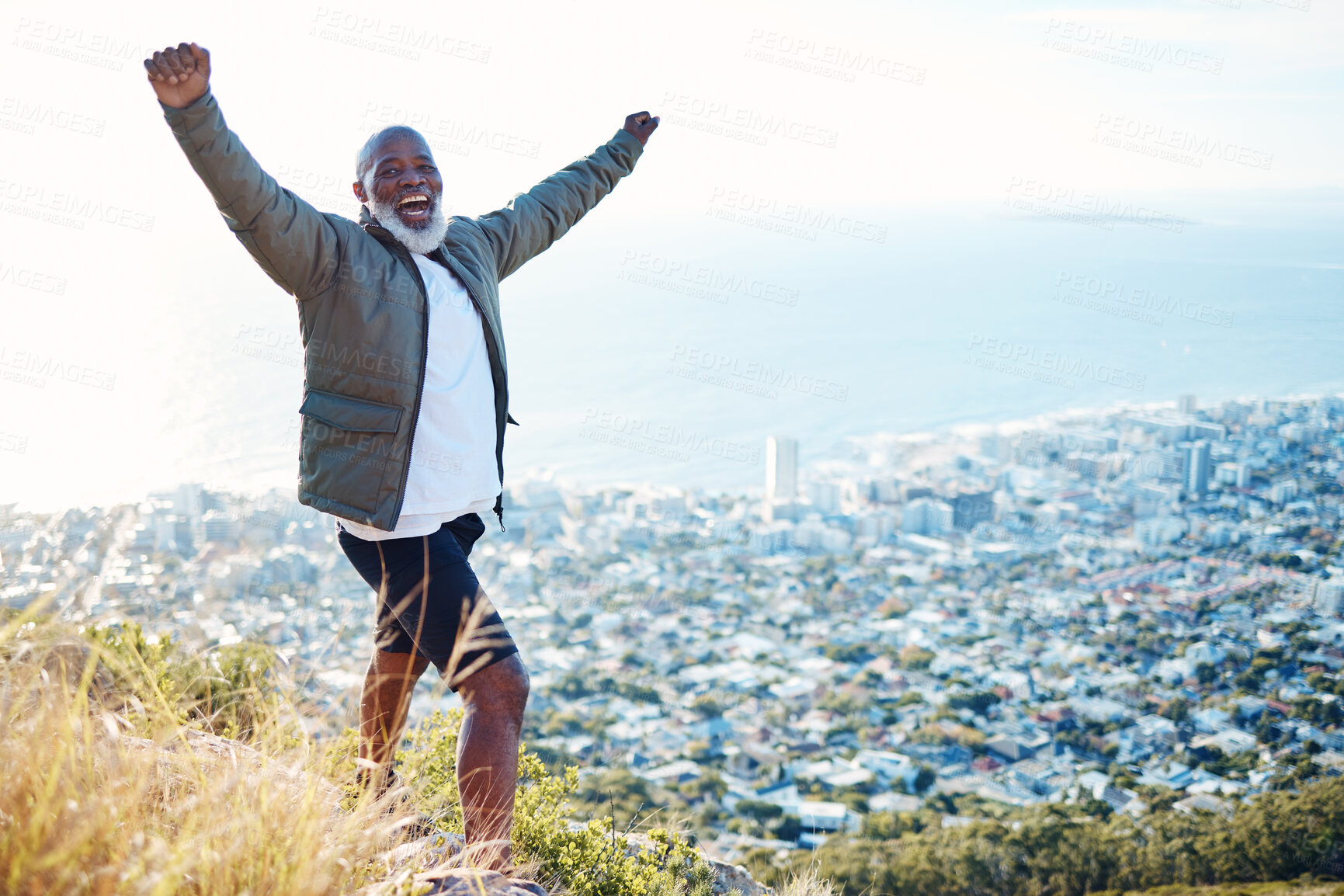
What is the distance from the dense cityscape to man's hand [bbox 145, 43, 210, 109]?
3.24 feet

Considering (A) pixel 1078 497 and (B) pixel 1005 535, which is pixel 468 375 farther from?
(A) pixel 1078 497

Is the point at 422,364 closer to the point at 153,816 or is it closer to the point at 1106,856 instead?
the point at 153,816

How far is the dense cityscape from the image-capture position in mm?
8781

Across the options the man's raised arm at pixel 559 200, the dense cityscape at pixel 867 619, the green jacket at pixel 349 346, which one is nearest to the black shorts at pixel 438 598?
the green jacket at pixel 349 346

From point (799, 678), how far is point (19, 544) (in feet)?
42.6

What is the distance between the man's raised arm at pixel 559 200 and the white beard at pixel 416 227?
289 millimetres

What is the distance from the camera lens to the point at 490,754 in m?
1.85

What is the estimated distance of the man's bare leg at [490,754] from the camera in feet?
6.05

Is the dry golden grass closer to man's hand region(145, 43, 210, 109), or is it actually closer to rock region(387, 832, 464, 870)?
rock region(387, 832, 464, 870)

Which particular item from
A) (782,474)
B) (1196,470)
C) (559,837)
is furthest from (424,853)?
(1196,470)

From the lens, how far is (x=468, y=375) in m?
2.08

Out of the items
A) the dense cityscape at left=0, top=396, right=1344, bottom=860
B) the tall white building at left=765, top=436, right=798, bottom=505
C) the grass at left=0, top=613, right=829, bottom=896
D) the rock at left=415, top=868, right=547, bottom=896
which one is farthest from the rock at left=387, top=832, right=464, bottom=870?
the tall white building at left=765, top=436, right=798, bottom=505

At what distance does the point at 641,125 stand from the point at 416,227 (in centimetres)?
112

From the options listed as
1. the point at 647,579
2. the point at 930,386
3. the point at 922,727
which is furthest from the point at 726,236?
the point at 922,727
